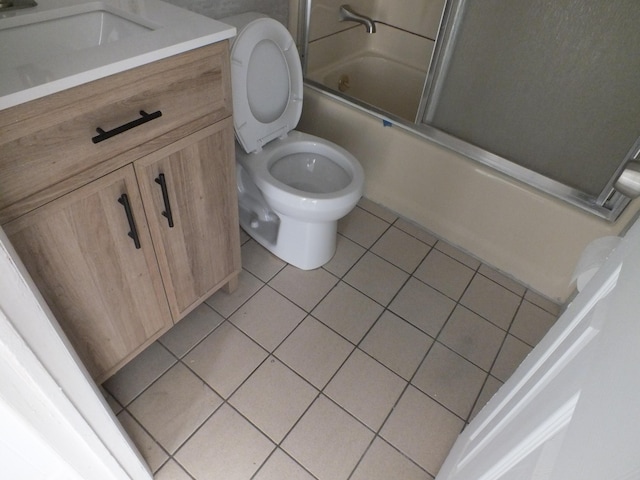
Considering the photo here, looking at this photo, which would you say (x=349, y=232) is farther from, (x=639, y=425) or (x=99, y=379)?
(x=639, y=425)

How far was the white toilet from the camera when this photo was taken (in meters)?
1.33

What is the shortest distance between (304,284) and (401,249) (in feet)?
1.60

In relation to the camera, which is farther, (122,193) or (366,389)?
(366,389)

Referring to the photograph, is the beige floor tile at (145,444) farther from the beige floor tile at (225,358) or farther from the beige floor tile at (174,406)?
the beige floor tile at (225,358)

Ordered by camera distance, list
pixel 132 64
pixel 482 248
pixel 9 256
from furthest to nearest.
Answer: pixel 482 248
pixel 132 64
pixel 9 256

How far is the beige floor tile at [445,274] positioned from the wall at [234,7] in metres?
1.25

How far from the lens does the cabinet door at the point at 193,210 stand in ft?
3.11

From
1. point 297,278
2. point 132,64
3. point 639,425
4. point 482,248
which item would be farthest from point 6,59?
point 482,248

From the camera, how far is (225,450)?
1.09 meters

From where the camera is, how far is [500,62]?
53.8 inches

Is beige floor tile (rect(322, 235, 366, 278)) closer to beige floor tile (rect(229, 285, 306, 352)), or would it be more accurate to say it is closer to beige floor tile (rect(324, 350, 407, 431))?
beige floor tile (rect(229, 285, 306, 352))

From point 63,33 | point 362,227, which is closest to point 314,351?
point 362,227

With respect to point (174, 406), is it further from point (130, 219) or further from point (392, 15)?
point (392, 15)

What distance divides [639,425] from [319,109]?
1.84 m
